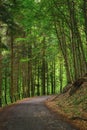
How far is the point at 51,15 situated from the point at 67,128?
1496 cm

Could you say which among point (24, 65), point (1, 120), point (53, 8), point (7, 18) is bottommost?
point (1, 120)

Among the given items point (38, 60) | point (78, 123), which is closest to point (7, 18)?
point (78, 123)

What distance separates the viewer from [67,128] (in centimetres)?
1152

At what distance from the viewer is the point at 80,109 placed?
15.8m

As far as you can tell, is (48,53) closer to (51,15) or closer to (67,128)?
(51,15)

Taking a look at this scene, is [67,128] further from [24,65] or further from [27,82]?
[24,65]

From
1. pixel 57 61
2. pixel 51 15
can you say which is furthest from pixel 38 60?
pixel 51 15

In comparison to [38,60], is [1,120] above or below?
below

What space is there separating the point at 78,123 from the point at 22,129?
111 inches

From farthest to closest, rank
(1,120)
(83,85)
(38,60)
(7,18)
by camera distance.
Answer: (38,60), (83,85), (7,18), (1,120)

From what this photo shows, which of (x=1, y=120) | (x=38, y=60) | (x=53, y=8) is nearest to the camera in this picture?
(x=1, y=120)

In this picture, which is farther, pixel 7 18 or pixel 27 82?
pixel 27 82

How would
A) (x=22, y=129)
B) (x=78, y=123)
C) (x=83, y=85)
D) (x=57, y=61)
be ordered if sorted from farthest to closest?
(x=57, y=61) → (x=83, y=85) → (x=78, y=123) → (x=22, y=129)

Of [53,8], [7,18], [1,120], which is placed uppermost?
[53,8]
